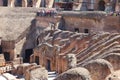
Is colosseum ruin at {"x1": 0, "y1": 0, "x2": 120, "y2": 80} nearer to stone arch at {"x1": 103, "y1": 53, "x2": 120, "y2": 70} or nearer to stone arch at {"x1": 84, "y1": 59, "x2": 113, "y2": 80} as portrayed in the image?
stone arch at {"x1": 103, "y1": 53, "x2": 120, "y2": 70}

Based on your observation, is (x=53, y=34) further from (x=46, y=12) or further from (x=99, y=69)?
(x=99, y=69)

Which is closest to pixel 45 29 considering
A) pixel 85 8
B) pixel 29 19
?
pixel 29 19

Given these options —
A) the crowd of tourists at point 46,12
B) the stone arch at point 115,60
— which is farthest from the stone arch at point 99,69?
the crowd of tourists at point 46,12

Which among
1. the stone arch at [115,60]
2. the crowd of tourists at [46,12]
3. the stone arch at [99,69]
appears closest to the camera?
the stone arch at [99,69]

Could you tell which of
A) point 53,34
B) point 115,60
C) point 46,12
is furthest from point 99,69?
point 46,12

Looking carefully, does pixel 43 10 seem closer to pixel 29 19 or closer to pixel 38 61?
pixel 29 19

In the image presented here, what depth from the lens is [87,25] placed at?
97.1ft

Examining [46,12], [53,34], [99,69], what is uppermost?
[46,12]

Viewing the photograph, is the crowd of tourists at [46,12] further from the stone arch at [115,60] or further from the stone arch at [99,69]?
the stone arch at [99,69]

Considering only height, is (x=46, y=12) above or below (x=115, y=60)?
above

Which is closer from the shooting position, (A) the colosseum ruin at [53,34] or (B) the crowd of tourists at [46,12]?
(A) the colosseum ruin at [53,34]

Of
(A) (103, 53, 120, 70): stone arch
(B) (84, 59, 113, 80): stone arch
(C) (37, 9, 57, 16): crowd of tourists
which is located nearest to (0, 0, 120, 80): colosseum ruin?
(C) (37, 9, 57, 16): crowd of tourists

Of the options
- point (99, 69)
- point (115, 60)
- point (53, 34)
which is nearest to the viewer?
point (99, 69)

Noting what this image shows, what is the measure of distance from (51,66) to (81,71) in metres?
15.6
